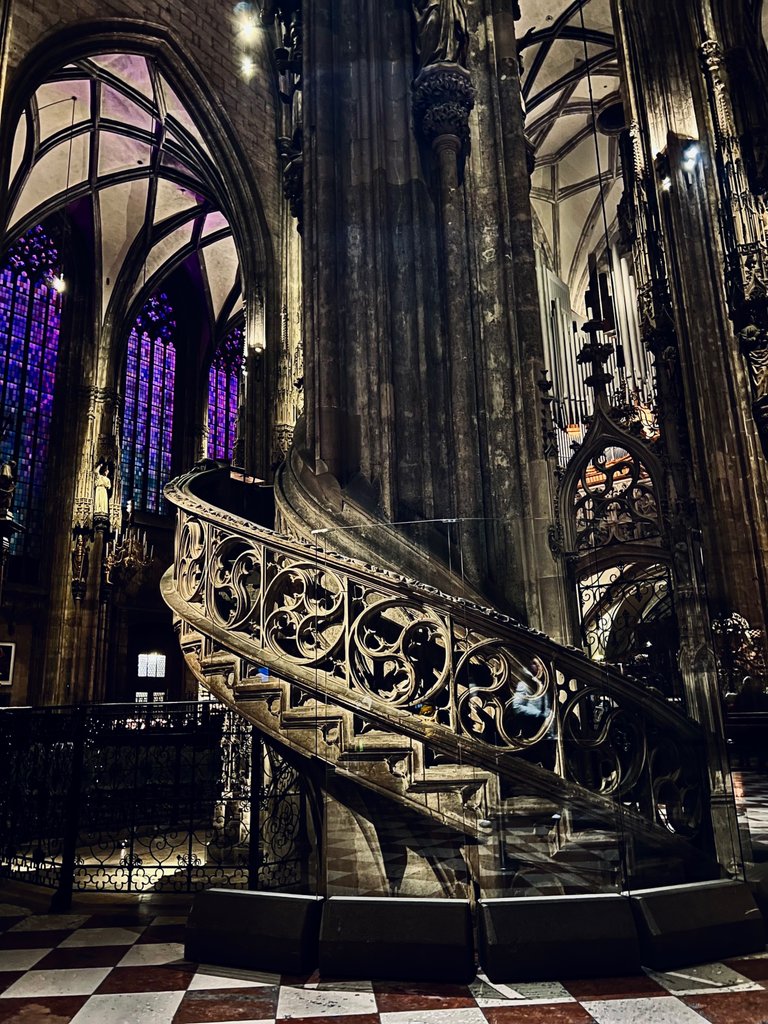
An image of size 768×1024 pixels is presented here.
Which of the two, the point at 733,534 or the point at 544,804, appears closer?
the point at 544,804

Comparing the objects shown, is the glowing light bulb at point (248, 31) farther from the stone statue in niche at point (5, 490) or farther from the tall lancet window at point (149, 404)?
the stone statue in niche at point (5, 490)

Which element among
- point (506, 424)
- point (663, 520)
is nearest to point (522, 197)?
point (506, 424)

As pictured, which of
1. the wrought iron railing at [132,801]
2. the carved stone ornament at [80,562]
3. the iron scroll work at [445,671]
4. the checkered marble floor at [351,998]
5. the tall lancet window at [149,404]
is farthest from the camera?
the tall lancet window at [149,404]

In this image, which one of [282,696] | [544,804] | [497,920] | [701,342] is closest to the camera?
[497,920]

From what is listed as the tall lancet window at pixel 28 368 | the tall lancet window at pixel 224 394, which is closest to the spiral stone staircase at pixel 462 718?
the tall lancet window at pixel 28 368

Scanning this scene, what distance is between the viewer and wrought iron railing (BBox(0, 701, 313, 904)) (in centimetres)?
402

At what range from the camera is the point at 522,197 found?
16.9 ft

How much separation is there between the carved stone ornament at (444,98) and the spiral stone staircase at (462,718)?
3.12 metres

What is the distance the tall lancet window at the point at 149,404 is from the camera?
18750 mm

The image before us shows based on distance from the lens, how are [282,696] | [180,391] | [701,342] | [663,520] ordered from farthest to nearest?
[180,391] < [701,342] < [663,520] < [282,696]

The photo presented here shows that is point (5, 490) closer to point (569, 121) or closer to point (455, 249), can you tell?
point (455, 249)

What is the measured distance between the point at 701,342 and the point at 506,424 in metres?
5.65

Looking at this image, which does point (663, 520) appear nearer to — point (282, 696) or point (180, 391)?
point (282, 696)

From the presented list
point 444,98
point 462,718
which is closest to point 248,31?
point 444,98
